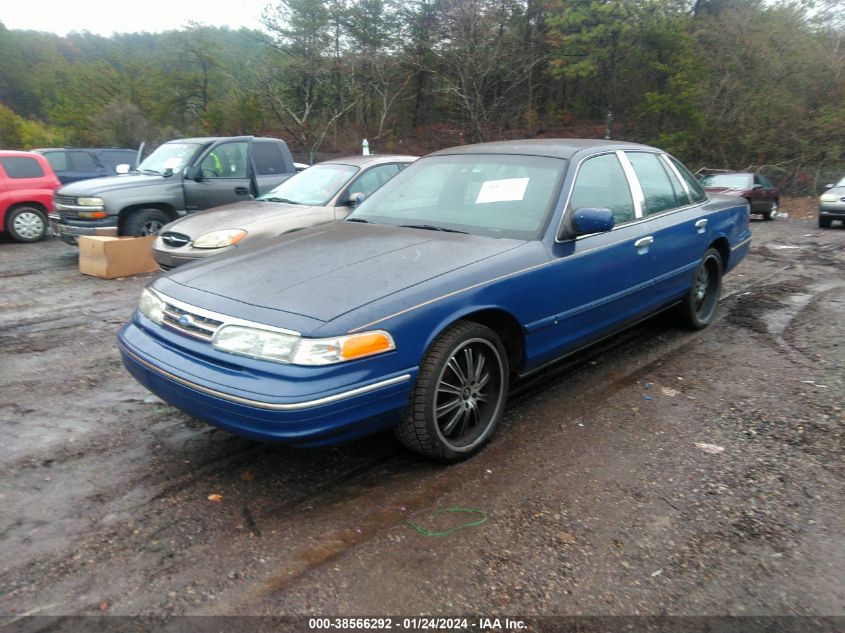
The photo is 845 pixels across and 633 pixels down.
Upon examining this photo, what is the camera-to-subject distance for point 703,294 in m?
5.79

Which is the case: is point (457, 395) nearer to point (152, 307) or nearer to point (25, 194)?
point (152, 307)

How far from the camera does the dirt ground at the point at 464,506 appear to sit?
241 cm

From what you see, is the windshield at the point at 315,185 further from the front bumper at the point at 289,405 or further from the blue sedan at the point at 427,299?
the front bumper at the point at 289,405

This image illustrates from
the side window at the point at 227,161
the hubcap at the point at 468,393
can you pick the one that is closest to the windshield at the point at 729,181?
the side window at the point at 227,161

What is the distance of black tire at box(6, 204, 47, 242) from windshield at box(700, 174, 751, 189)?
56.6 ft

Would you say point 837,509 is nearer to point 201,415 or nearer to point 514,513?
point 514,513

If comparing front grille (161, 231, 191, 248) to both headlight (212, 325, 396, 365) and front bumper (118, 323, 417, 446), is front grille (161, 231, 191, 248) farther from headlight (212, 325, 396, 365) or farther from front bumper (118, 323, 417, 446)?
headlight (212, 325, 396, 365)

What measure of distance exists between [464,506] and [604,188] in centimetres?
255

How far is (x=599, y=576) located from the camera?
2508 millimetres

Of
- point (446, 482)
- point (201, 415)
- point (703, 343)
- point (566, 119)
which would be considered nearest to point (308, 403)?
point (201, 415)

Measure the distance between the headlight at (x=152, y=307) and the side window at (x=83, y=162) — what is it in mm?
13967

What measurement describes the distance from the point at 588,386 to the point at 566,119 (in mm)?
34524

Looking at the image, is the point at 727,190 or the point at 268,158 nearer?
the point at 268,158

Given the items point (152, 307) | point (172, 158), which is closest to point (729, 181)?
point (172, 158)
